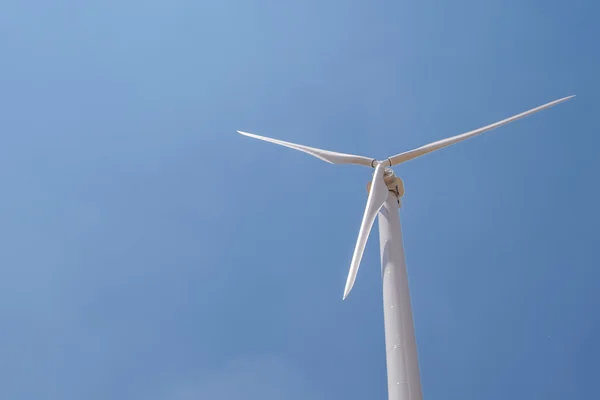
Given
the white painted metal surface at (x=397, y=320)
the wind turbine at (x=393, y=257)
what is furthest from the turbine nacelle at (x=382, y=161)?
the white painted metal surface at (x=397, y=320)

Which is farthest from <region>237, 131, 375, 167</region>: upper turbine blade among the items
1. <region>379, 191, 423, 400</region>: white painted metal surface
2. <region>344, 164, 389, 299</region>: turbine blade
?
<region>379, 191, 423, 400</region>: white painted metal surface

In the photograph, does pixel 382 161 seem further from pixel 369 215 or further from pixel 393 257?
pixel 393 257

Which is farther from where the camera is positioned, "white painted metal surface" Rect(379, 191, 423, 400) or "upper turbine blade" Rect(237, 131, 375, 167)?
"upper turbine blade" Rect(237, 131, 375, 167)

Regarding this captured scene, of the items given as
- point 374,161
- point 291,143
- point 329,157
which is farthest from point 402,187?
point 291,143

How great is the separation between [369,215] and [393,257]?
228 centimetres

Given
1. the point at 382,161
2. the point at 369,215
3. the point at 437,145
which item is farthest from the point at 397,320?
the point at 437,145

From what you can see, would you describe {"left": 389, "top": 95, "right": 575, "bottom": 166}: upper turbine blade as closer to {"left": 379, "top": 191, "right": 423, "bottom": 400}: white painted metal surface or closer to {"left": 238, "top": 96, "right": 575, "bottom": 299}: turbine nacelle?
{"left": 238, "top": 96, "right": 575, "bottom": 299}: turbine nacelle

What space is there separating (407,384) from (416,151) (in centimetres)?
1324

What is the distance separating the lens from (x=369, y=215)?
2183cm

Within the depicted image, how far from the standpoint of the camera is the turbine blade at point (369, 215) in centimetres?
1958

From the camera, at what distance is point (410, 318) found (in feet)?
59.7

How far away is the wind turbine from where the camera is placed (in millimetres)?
16484

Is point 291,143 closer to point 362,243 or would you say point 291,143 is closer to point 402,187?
point 402,187

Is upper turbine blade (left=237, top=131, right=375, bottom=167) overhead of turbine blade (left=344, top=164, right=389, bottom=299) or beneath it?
overhead
